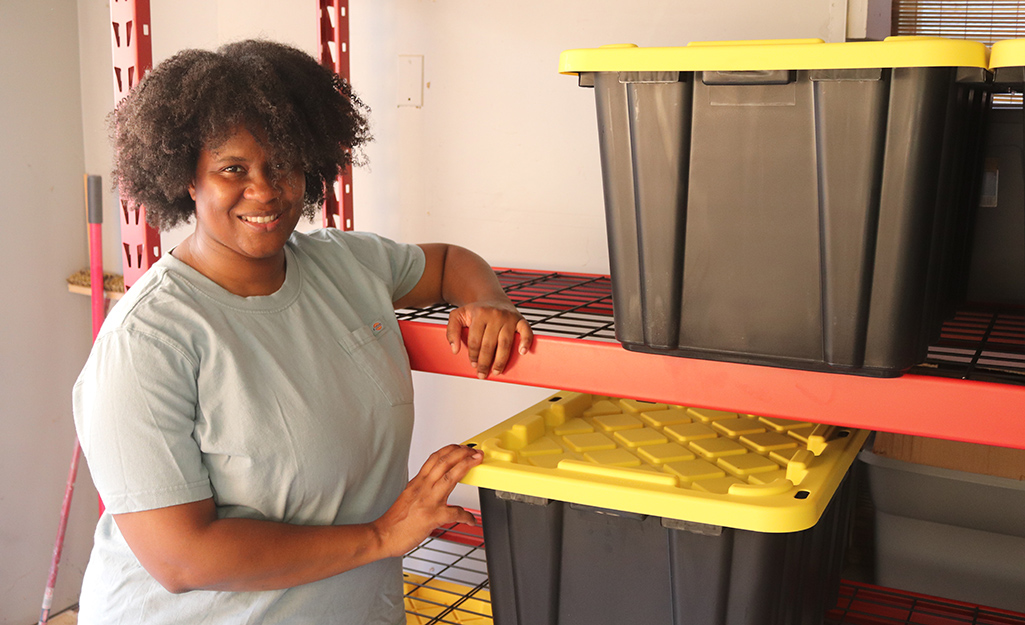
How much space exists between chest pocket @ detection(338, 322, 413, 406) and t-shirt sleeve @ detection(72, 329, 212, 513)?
0.27 m

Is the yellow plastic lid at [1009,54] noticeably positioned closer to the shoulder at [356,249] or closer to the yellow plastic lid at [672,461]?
the yellow plastic lid at [672,461]

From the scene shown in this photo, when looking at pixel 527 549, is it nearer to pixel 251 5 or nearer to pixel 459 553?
pixel 459 553

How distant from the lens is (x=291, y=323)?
1.20 meters

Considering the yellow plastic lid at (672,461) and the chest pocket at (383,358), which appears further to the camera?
the chest pocket at (383,358)

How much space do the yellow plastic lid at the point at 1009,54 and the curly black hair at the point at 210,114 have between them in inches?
32.4

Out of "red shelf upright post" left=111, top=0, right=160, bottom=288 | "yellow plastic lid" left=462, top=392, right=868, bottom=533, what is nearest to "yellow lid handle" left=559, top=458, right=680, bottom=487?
"yellow plastic lid" left=462, top=392, right=868, bottom=533

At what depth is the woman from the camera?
40.5 inches

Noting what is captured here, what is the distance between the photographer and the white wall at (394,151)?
193 centimetres

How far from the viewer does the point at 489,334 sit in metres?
1.18

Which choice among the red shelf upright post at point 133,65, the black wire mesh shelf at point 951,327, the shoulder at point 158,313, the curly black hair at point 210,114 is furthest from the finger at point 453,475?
the red shelf upright post at point 133,65

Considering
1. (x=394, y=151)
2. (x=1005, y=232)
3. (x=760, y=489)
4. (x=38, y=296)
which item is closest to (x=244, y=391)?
(x=760, y=489)

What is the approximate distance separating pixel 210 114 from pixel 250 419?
1.31 feet

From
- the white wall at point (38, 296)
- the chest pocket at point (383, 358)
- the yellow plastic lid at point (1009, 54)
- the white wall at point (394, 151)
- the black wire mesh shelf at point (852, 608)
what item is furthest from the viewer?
the white wall at point (38, 296)

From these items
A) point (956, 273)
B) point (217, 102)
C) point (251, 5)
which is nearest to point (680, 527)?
point (956, 273)
